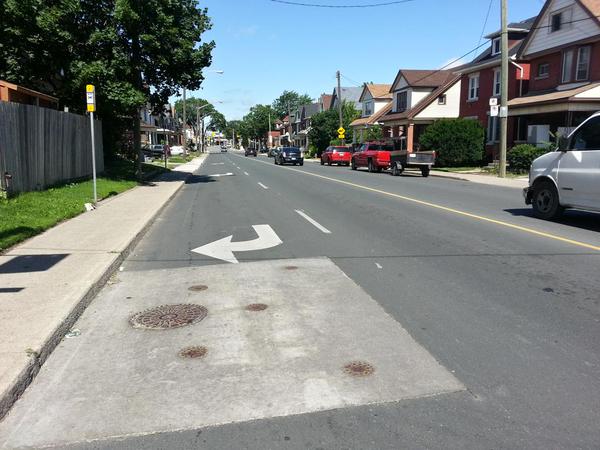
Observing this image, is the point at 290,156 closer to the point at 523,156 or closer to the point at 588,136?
the point at 523,156

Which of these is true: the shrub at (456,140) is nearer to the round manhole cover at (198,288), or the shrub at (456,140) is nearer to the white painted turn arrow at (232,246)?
the white painted turn arrow at (232,246)

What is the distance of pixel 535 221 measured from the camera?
11.0 meters

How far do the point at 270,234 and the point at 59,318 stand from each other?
17.5ft

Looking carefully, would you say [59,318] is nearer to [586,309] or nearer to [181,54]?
[586,309]

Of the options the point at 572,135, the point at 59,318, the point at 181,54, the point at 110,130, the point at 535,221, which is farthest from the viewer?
the point at 110,130

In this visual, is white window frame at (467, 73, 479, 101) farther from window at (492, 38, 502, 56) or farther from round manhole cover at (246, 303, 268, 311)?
round manhole cover at (246, 303, 268, 311)

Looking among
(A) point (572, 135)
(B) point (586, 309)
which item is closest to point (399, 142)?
(A) point (572, 135)

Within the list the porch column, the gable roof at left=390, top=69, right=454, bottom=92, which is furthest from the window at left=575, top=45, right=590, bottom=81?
the gable roof at left=390, top=69, right=454, bottom=92

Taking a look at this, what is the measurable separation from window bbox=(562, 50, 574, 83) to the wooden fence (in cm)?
2442

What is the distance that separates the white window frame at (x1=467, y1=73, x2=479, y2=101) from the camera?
35781 millimetres

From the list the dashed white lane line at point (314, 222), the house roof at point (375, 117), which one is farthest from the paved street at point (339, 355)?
the house roof at point (375, 117)

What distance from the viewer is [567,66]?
2789cm

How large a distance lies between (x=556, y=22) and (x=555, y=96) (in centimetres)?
540

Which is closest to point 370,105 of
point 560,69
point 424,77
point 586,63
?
point 424,77
